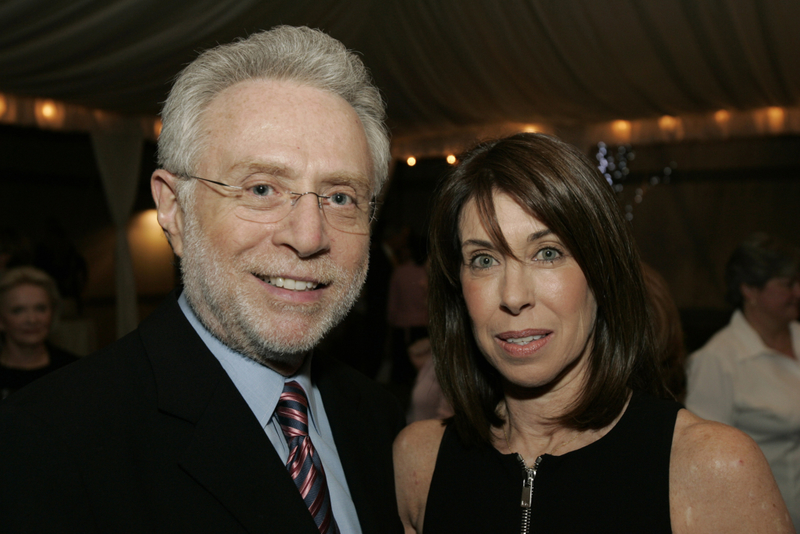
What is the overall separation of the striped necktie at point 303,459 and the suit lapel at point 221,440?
8 cm

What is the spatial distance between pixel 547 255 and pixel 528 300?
118 millimetres

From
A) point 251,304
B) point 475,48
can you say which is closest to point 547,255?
point 251,304

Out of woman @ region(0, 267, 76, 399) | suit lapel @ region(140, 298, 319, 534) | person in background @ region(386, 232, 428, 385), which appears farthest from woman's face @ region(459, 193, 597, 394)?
person in background @ region(386, 232, 428, 385)

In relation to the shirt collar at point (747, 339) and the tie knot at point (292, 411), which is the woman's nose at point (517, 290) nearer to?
the tie knot at point (292, 411)

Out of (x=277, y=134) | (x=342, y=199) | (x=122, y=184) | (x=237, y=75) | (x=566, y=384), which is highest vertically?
(x=122, y=184)

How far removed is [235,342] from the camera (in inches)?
50.9

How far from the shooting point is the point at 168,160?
136cm

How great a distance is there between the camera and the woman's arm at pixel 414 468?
5.35 feet

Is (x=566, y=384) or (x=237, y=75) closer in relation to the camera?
(x=237, y=75)

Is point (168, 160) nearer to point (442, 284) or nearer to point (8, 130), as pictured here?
point (442, 284)

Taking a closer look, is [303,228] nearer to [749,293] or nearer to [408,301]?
[749,293]

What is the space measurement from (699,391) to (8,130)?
27.5 feet

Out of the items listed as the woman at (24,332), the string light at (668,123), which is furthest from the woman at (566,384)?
the string light at (668,123)

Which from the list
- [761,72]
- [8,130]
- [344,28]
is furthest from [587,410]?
[8,130]
